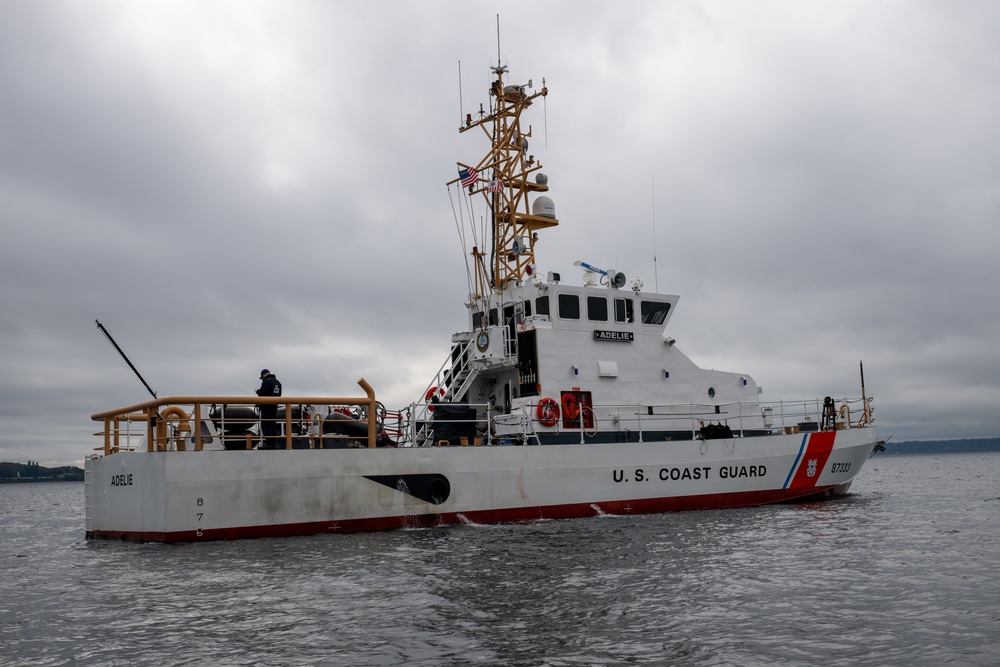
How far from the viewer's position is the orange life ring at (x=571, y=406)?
18984 millimetres

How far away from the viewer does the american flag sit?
69.5 feet

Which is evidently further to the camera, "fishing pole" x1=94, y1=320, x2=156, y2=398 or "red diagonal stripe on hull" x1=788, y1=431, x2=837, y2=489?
"red diagonal stripe on hull" x1=788, y1=431, x2=837, y2=489

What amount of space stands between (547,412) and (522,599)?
9195 mm

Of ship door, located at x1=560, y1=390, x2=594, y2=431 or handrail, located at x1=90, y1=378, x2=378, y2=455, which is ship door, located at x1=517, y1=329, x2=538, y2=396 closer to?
ship door, located at x1=560, y1=390, x2=594, y2=431

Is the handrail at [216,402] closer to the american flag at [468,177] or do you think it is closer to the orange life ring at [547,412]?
the orange life ring at [547,412]

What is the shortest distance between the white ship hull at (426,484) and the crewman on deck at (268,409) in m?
0.73

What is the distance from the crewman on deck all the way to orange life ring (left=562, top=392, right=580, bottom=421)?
21.4 ft

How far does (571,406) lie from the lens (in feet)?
62.7

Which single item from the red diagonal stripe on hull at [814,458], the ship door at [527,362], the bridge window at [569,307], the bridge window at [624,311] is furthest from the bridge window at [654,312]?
the red diagonal stripe on hull at [814,458]

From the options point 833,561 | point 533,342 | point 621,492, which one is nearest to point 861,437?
point 621,492

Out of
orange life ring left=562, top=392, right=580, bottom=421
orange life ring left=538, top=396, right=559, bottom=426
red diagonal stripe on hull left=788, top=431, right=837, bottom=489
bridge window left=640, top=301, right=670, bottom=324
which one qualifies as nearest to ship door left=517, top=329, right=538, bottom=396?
orange life ring left=538, top=396, right=559, bottom=426

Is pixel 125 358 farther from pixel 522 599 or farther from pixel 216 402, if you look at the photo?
pixel 522 599

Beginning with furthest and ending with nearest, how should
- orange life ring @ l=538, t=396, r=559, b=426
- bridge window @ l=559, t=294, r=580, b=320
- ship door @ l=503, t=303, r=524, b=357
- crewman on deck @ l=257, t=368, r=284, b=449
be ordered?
bridge window @ l=559, t=294, r=580, b=320 < ship door @ l=503, t=303, r=524, b=357 < orange life ring @ l=538, t=396, r=559, b=426 < crewman on deck @ l=257, t=368, r=284, b=449

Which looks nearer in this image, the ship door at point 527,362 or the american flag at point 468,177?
the ship door at point 527,362
